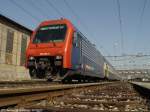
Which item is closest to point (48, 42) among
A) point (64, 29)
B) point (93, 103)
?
point (64, 29)

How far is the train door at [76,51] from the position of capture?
40.8 feet

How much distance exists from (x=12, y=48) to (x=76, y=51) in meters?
18.5

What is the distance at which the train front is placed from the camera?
38.0 feet

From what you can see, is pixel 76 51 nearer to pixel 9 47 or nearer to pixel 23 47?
pixel 9 47

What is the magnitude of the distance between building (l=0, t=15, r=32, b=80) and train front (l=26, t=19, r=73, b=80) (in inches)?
611

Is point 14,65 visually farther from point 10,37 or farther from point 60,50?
point 60,50

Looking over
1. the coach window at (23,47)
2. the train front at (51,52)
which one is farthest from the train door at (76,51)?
the coach window at (23,47)

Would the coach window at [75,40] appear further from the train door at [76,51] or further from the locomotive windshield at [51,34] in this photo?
the locomotive windshield at [51,34]

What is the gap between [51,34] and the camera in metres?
12.8

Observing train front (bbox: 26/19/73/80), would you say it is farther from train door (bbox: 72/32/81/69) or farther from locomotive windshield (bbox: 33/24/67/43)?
train door (bbox: 72/32/81/69)

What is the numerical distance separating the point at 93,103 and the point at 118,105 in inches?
18.8

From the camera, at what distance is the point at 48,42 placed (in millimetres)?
12461

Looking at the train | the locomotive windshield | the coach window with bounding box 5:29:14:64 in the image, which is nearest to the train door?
the train

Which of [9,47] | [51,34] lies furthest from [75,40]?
[9,47]
